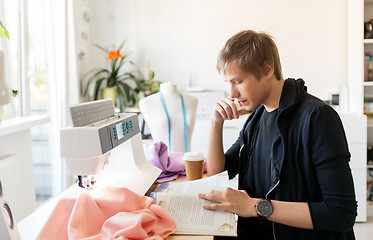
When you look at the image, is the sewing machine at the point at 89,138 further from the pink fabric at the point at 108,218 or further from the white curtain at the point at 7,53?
the white curtain at the point at 7,53

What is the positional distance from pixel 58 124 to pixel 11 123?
0.80 m

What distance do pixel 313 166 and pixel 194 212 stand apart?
44 cm

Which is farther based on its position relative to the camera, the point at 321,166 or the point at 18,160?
the point at 18,160

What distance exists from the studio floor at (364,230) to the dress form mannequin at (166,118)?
1.81m

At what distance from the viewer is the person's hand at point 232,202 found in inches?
47.2

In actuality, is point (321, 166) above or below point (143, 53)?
below

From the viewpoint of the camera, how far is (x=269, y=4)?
3812mm

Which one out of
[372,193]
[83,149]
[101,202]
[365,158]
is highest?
[83,149]

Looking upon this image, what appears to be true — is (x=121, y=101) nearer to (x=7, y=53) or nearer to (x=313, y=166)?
(x=7, y=53)


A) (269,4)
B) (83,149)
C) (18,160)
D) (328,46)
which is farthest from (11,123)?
(328,46)

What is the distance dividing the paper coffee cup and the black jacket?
399 millimetres

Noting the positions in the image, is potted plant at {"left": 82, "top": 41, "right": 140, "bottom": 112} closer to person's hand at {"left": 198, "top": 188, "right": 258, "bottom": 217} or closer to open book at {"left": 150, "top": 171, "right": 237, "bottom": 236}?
open book at {"left": 150, "top": 171, "right": 237, "bottom": 236}

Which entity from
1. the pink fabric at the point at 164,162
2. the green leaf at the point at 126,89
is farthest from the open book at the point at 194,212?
the green leaf at the point at 126,89

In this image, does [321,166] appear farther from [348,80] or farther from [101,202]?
[348,80]
